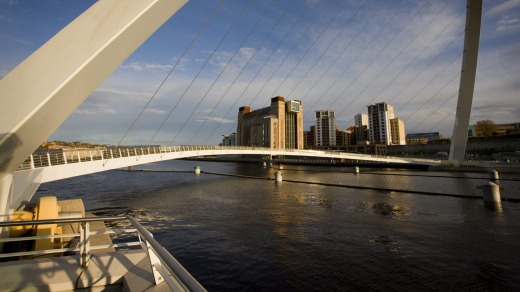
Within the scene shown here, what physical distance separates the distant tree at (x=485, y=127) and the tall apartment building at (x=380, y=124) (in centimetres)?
4178

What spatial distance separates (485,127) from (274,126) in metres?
87.3

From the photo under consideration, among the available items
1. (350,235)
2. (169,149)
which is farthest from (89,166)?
(350,235)

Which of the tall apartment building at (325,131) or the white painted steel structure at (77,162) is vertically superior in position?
A: the tall apartment building at (325,131)

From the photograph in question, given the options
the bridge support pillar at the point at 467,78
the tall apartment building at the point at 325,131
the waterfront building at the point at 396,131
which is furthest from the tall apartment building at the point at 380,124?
the bridge support pillar at the point at 467,78

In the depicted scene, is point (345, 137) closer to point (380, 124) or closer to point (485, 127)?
point (380, 124)

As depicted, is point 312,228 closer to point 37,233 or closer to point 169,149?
point 37,233

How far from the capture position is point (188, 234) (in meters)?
10.5

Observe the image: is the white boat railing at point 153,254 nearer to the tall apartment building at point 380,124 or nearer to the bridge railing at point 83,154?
the bridge railing at point 83,154

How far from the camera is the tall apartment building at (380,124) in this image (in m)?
149

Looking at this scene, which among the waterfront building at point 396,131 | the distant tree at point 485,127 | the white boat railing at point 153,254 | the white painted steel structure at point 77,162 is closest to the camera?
the white boat railing at point 153,254

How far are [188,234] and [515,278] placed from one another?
9783mm

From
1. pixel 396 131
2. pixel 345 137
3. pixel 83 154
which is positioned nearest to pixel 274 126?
pixel 345 137

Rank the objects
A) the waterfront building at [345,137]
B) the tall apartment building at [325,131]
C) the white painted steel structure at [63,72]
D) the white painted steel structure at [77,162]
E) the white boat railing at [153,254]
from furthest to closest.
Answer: the waterfront building at [345,137] < the tall apartment building at [325,131] < the white painted steel structure at [77,162] < the white painted steel structure at [63,72] < the white boat railing at [153,254]

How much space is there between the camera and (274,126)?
426 ft
